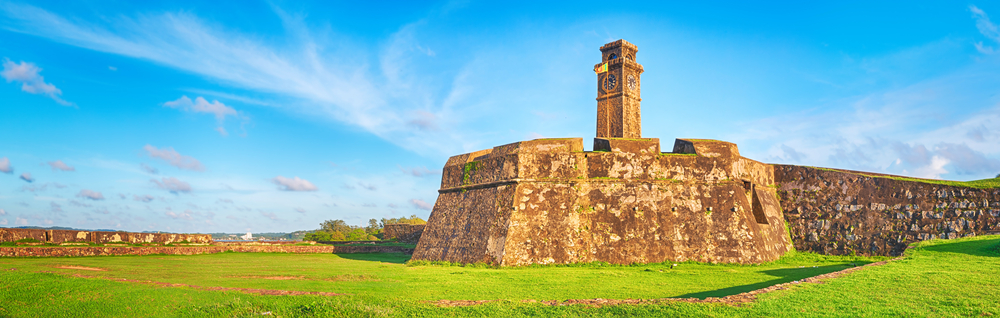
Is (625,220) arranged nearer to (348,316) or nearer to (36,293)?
(348,316)

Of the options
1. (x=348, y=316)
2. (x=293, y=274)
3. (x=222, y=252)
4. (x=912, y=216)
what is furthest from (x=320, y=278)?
(x=912, y=216)

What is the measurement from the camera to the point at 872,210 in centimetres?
1695

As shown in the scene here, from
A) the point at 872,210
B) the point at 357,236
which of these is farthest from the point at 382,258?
the point at 357,236

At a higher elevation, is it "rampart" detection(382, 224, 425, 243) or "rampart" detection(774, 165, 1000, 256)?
"rampart" detection(774, 165, 1000, 256)

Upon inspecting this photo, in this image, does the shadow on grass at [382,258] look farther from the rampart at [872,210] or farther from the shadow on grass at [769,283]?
the rampart at [872,210]

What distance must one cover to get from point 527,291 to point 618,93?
27.9 m

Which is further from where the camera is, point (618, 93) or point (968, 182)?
point (618, 93)

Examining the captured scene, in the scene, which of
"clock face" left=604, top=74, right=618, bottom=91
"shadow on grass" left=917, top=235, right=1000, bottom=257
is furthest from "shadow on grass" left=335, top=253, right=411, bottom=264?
"clock face" left=604, top=74, right=618, bottom=91

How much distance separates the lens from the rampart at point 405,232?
29359mm

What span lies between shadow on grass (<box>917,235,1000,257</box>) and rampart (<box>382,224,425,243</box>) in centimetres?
2181

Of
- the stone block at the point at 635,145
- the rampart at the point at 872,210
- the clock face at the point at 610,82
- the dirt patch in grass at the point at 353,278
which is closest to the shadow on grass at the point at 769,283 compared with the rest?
the stone block at the point at 635,145

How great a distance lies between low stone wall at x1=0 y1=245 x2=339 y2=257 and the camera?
14811 millimetres

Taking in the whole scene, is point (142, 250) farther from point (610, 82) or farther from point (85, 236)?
point (610, 82)

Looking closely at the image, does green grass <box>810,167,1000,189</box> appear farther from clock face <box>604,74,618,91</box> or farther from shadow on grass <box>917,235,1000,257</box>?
clock face <box>604,74,618,91</box>
